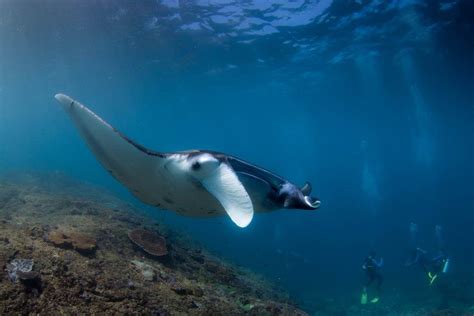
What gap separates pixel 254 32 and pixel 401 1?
29.8 ft

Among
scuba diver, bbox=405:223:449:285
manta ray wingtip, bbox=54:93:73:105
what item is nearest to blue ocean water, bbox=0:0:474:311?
scuba diver, bbox=405:223:449:285

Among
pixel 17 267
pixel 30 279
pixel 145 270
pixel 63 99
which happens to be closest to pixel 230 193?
pixel 63 99

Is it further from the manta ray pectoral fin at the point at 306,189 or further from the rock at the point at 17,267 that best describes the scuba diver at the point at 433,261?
the rock at the point at 17,267

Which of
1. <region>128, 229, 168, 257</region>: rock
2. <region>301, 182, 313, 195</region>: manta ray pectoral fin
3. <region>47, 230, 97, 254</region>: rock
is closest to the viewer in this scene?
<region>301, 182, 313, 195</region>: manta ray pectoral fin

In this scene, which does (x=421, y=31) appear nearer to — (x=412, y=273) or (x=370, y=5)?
(x=370, y=5)

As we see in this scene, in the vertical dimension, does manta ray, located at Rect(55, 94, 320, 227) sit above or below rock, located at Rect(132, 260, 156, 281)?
above

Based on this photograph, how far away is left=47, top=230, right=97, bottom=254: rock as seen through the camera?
5402 mm

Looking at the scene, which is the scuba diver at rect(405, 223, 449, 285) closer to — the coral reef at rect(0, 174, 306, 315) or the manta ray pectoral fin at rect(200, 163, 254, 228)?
the coral reef at rect(0, 174, 306, 315)

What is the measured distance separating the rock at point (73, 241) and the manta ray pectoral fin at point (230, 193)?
328 cm

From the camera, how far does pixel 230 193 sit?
3.27 meters

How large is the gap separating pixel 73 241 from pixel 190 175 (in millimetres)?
3289

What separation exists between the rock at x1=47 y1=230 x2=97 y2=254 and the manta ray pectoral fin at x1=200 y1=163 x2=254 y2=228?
129 inches

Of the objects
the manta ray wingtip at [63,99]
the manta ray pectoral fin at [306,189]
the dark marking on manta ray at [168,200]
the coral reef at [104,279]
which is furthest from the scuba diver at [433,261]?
the manta ray wingtip at [63,99]

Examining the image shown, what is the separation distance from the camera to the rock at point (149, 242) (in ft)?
23.3
